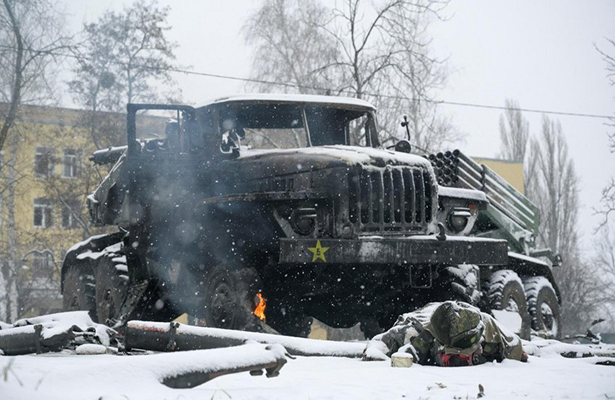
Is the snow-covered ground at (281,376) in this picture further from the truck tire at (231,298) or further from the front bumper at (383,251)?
the front bumper at (383,251)

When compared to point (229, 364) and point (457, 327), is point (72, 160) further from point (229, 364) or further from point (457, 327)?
point (229, 364)

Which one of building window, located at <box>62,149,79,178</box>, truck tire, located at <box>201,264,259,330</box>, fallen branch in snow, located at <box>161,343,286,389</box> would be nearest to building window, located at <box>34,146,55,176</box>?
building window, located at <box>62,149,79,178</box>

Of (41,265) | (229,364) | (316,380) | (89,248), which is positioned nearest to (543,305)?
(89,248)

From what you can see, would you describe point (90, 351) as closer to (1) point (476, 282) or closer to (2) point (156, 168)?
(2) point (156, 168)

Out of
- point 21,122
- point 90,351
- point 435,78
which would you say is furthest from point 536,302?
point 21,122

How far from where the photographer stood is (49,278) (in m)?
31.3

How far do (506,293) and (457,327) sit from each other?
16.9ft

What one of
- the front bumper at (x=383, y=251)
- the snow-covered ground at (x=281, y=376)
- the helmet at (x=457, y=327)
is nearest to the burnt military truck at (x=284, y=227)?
the front bumper at (x=383, y=251)

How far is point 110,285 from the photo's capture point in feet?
37.5

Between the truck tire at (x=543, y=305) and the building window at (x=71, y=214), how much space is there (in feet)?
61.2

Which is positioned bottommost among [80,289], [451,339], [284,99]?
[80,289]

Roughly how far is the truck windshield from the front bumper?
2.00 metres

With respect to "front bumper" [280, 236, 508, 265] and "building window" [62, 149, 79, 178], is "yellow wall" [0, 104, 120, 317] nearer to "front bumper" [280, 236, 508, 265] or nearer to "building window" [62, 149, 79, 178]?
"building window" [62, 149, 79, 178]

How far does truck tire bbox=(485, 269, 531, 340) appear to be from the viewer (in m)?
11.5
